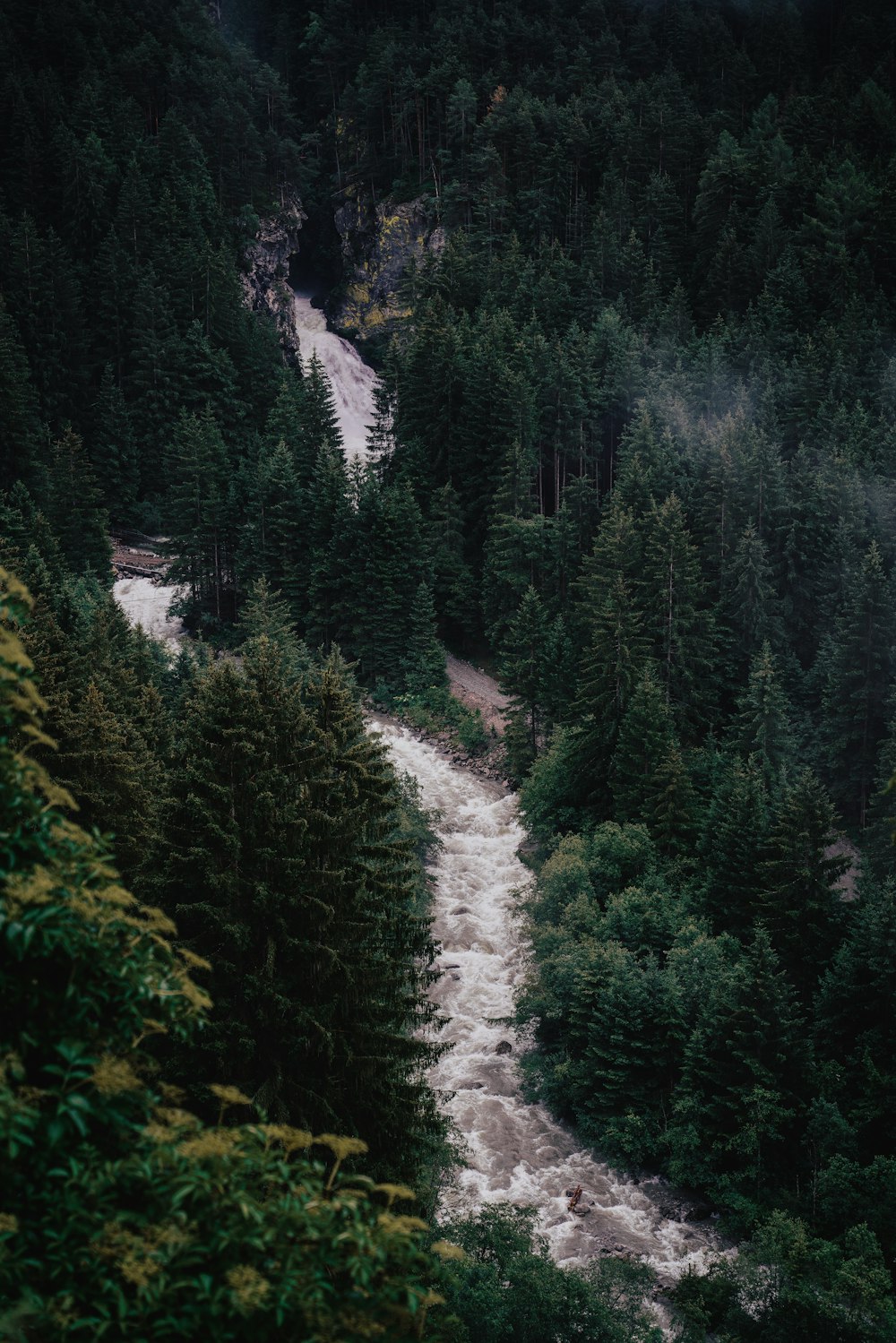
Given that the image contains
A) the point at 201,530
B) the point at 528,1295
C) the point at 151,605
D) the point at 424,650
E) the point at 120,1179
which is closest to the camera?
the point at 120,1179

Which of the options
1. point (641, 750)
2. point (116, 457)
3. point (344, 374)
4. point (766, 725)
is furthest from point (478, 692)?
point (344, 374)

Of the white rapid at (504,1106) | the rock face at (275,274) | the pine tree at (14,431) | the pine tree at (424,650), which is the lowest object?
the white rapid at (504,1106)

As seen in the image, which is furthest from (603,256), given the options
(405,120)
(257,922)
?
(257,922)

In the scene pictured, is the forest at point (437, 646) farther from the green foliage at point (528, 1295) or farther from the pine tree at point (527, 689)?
the pine tree at point (527, 689)

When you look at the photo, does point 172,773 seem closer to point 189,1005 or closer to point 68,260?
point 189,1005

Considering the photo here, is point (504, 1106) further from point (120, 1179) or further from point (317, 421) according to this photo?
point (317, 421)

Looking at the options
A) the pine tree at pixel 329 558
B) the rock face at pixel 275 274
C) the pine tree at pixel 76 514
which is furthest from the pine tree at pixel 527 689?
the rock face at pixel 275 274
